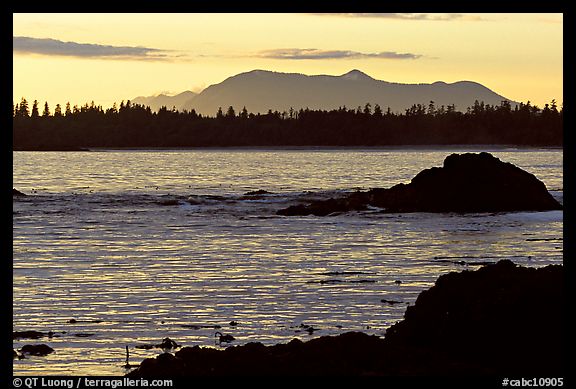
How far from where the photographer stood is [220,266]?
26.3 m

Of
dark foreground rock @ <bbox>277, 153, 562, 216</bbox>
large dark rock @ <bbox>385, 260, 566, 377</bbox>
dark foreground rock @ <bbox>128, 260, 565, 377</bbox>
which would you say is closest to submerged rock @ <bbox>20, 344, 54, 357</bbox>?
dark foreground rock @ <bbox>128, 260, 565, 377</bbox>

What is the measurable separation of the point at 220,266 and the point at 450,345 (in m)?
14.0

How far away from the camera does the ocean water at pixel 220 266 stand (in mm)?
16609

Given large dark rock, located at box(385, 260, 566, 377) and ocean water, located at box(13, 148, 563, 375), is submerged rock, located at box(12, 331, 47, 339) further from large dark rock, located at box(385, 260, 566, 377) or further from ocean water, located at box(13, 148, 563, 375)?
large dark rock, located at box(385, 260, 566, 377)

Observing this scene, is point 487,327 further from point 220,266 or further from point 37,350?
point 220,266

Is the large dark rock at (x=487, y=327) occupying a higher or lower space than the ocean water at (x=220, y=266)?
higher

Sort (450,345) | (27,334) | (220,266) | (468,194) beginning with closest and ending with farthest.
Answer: (450,345)
(27,334)
(220,266)
(468,194)

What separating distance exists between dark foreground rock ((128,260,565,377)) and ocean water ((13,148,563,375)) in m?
2.53

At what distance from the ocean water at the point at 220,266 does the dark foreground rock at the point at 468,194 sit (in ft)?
3.55

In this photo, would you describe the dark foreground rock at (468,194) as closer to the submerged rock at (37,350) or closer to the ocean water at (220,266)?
the ocean water at (220,266)

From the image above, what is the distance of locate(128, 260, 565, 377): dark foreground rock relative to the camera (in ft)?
37.4


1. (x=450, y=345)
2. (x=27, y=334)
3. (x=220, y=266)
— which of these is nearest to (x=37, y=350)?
(x=27, y=334)

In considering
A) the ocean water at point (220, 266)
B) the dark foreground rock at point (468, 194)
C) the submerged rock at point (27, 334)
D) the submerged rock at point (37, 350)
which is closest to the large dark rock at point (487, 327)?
the ocean water at point (220, 266)
